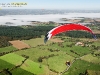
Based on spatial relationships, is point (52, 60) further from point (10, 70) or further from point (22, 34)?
point (22, 34)

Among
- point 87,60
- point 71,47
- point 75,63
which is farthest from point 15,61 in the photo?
point 71,47

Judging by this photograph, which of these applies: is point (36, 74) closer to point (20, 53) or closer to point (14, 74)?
point (14, 74)

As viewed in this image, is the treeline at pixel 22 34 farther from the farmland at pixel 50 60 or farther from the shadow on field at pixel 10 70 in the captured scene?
the shadow on field at pixel 10 70

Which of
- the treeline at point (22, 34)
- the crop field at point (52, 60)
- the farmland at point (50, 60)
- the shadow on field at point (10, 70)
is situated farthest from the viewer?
the treeline at point (22, 34)

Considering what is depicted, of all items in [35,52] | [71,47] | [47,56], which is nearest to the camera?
[47,56]

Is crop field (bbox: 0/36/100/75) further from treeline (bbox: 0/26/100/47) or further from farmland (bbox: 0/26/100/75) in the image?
treeline (bbox: 0/26/100/47)

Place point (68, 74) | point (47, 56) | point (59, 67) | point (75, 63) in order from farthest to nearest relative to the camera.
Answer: point (47, 56)
point (75, 63)
point (59, 67)
point (68, 74)

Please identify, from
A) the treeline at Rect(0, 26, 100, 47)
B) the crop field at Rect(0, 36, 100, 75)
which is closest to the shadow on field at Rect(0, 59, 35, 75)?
the crop field at Rect(0, 36, 100, 75)

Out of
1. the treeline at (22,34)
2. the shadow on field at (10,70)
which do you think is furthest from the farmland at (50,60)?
the treeline at (22,34)

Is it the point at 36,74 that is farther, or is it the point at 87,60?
the point at 87,60
